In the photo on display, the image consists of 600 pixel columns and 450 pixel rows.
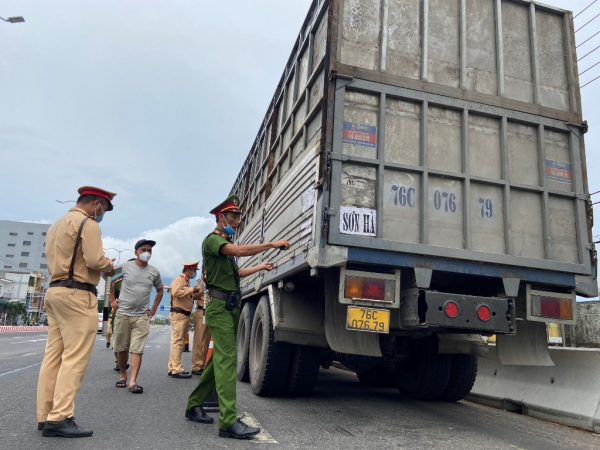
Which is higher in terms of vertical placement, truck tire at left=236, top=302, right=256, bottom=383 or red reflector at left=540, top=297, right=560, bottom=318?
red reflector at left=540, top=297, right=560, bottom=318

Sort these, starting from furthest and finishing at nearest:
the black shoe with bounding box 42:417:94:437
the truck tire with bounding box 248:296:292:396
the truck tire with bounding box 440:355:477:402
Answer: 1. the truck tire with bounding box 440:355:477:402
2. the truck tire with bounding box 248:296:292:396
3. the black shoe with bounding box 42:417:94:437

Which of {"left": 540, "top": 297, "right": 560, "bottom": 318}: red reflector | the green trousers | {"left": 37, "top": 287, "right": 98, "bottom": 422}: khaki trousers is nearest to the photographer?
{"left": 37, "top": 287, "right": 98, "bottom": 422}: khaki trousers

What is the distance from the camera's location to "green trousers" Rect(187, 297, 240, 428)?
3.46 m

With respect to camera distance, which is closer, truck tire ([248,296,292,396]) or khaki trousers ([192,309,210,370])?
truck tire ([248,296,292,396])

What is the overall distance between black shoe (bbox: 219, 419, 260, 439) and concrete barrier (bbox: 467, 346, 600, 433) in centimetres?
327

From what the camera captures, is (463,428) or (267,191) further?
(267,191)

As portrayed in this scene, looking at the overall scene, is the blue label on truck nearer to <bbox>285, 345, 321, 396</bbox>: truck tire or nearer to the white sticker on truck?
the white sticker on truck

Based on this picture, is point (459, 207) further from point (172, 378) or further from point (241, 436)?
point (172, 378)

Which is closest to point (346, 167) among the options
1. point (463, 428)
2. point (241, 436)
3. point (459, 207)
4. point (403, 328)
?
point (459, 207)

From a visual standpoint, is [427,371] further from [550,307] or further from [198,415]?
[198,415]

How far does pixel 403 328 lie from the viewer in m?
4.10

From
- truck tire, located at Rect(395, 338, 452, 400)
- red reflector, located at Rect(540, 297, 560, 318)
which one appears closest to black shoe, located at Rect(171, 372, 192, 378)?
truck tire, located at Rect(395, 338, 452, 400)

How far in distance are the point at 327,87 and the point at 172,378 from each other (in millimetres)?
4810

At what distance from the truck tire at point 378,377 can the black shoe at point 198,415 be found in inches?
136
